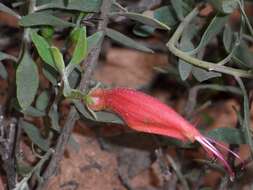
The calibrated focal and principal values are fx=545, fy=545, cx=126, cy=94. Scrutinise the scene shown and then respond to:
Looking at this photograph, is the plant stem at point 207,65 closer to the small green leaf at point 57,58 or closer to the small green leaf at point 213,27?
the small green leaf at point 213,27

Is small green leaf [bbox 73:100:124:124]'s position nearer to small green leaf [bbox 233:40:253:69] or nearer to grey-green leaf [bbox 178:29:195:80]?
grey-green leaf [bbox 178:29:195:80]

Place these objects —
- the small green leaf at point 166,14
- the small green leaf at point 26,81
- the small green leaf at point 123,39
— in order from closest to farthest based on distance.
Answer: the small green leaf at point 26,81
the small green leaf at point 123,39
the small green leaf at point 166,14

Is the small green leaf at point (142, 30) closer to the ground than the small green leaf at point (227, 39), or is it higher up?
closer to the ground

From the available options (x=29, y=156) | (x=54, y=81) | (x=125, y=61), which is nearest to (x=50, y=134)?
(x=29, y=156)

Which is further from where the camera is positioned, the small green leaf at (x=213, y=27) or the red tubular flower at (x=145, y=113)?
the small green leaf at (x=213, y=27)

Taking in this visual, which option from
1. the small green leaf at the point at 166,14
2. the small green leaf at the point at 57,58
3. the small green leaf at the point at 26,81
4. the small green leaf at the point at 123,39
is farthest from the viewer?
the small green leaf at the point at 166,14

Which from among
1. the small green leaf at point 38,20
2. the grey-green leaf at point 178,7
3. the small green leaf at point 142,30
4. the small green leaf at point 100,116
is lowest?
the small green leaf at point 100,116

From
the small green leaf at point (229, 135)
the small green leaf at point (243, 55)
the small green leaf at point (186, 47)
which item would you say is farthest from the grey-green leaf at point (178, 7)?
the small green leaf at point (229, 135)

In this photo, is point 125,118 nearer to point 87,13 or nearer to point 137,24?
point 87,13
